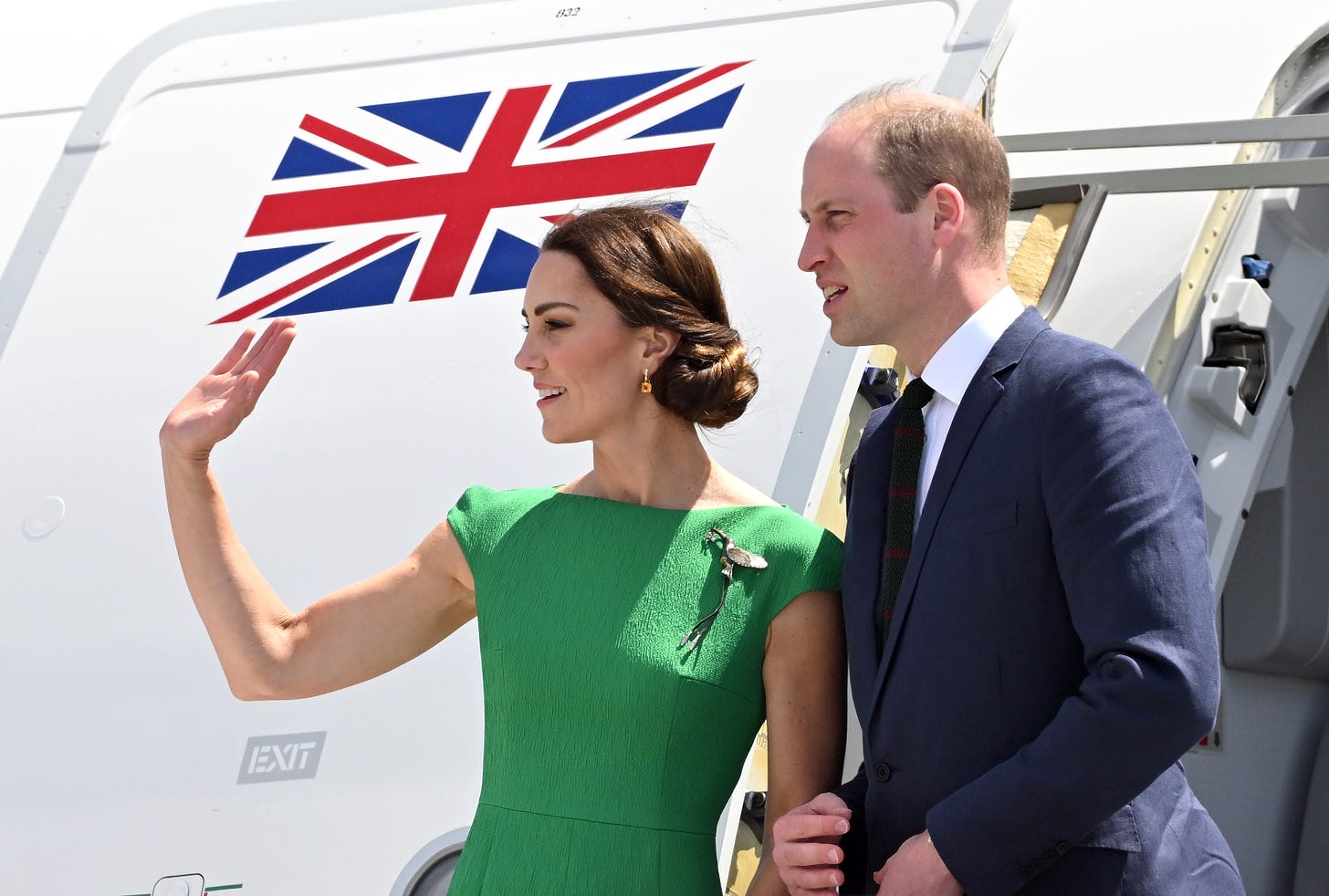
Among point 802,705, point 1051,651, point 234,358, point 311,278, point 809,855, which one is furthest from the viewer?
point 311,278

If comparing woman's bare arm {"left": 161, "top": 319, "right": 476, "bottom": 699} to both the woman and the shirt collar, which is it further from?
the shirt collar

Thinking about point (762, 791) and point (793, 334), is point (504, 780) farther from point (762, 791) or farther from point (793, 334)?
point (793, 334)

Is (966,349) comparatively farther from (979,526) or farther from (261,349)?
(261,349)

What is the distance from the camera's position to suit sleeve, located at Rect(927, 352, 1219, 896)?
138 centimetres

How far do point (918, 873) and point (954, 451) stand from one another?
1.49 ft

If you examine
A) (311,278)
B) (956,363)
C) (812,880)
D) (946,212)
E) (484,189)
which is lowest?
(812,880)

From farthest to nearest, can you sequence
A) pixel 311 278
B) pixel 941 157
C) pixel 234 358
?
pixel 311 278
pixel 234 358
pixel 941 157

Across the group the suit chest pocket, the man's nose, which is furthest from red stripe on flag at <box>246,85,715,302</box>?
the suit chest pocket

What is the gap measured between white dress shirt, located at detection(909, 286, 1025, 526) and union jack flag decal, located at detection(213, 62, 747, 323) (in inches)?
55.3

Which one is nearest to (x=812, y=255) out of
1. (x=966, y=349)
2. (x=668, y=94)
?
(x=966, y=349)

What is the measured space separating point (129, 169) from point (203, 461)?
1819mm

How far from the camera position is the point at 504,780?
196cm

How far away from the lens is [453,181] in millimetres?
3207

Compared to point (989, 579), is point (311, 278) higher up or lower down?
higher up
